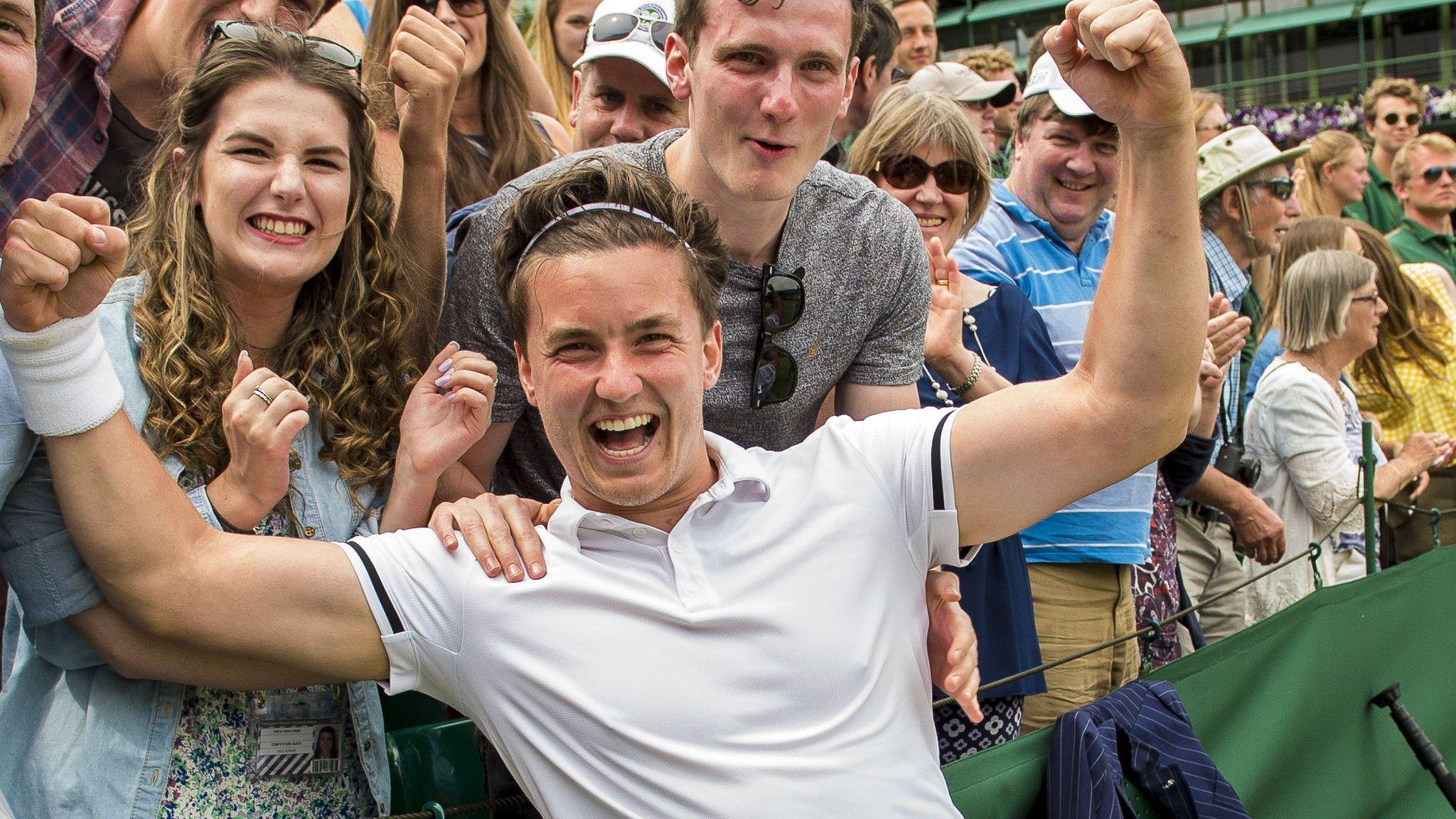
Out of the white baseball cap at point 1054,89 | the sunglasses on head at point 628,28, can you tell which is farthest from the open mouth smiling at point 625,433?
the white baseball cap at point 1054,89

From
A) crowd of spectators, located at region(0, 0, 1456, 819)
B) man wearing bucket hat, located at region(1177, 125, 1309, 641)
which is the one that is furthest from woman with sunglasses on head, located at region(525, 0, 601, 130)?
man wearing bucket hat, located at region(1177, 125, 1309, 641)

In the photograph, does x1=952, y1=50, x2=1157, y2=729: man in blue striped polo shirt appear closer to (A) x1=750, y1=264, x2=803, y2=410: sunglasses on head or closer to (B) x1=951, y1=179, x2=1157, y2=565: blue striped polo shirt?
(B) x1=951, y1=179, x2=1157, y2=565: blue striped polo shirt

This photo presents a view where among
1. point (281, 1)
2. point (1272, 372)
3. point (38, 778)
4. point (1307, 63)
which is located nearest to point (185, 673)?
point (38, 778)

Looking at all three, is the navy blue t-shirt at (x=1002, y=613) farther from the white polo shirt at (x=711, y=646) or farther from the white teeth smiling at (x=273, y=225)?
the white teeth smiling at (x=273, y=225)

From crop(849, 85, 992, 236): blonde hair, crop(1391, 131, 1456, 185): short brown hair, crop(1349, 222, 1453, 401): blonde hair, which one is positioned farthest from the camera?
crop(1391, 131, 1456, 185): short brown hair

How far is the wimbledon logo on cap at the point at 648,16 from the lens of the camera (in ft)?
12.8

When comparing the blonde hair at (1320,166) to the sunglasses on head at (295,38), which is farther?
the blonde hair at (1320,166)

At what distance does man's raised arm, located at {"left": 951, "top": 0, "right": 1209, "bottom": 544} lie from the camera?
2.09 meters

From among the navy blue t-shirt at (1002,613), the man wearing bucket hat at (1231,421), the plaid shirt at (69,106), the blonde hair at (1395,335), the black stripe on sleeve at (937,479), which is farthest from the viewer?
the blonde hair at (1395,335)

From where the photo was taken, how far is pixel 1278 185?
19.0 ft

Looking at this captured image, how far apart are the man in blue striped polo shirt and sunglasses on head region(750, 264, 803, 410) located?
1.22m

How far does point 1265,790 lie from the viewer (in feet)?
11.8

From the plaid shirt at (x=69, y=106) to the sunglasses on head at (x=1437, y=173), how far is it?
7397 mm

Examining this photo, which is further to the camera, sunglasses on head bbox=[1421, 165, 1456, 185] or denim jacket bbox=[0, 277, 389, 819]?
sunglasses on head bbox=[1421, 165, 1456, 185]
